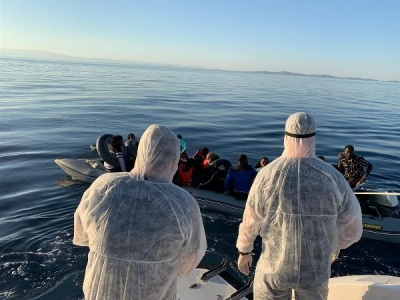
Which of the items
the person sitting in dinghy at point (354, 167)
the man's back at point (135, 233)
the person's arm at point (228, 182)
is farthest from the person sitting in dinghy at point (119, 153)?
the man's back at point (135, 233)

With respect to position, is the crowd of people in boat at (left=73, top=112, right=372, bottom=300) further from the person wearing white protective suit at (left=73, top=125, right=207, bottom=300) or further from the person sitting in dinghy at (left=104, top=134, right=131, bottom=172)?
the person sitting in dinghy at (left=104, top=134, right=131, bottom=172)

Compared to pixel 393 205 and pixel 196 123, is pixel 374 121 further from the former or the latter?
pixel 393 205

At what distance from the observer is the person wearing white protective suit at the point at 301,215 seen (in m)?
2.63

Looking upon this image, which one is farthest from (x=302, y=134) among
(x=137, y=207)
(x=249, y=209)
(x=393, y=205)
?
(x=393, y=205)

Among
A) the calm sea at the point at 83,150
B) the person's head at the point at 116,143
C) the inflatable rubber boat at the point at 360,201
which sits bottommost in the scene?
the calm sea at the point at 83,150

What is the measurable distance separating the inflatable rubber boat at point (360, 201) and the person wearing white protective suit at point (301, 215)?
403 cm

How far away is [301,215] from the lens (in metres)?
2.66

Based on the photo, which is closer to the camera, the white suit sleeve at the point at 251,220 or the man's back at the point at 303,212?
the man's back at the point at 303,212

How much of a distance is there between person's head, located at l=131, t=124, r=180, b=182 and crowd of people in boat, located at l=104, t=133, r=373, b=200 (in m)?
6.01

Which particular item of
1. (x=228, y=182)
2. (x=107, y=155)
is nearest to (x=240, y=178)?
(x=228, y=182)

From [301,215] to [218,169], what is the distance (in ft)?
20.8

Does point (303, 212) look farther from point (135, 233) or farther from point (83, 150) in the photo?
point (83, 150)

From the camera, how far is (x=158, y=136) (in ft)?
6.95

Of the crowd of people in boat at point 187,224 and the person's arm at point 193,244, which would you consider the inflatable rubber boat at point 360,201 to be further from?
the person's arm at point 193,244
